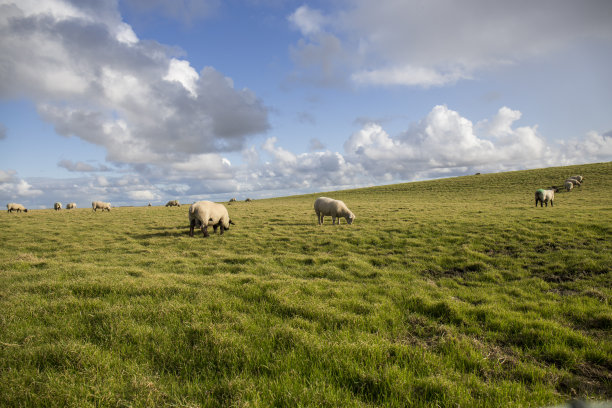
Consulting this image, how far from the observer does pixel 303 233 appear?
1761 cm

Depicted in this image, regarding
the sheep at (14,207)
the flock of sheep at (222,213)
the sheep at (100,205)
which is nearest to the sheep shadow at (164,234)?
the flock of sheep at (222,213)

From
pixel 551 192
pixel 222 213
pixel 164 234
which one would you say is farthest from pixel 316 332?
pixel 551 192

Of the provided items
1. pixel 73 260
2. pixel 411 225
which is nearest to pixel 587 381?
pixel 411 225

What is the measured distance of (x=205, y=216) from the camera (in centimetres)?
1783

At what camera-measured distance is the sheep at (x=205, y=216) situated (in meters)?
17.6

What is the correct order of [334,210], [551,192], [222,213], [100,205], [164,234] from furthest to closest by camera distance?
[100,205] → [551,192] → [334,210] → [222,213] → [164,234]

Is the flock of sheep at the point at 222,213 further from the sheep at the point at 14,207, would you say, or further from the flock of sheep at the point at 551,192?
the sheep at the point at 14,207

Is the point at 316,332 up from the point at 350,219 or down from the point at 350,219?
down

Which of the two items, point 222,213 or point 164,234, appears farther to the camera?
point 222,213

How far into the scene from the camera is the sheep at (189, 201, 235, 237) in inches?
694

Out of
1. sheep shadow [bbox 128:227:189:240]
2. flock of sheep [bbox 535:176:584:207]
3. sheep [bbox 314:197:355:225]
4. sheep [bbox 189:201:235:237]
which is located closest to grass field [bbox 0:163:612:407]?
sheep [bbox 189:201:235:237]

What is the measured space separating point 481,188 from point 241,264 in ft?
178

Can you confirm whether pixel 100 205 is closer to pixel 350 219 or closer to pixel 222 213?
pixel 222 213

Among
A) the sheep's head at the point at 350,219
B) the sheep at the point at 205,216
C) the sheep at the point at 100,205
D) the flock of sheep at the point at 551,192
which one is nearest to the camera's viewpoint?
the sheep at the point at 205,216
